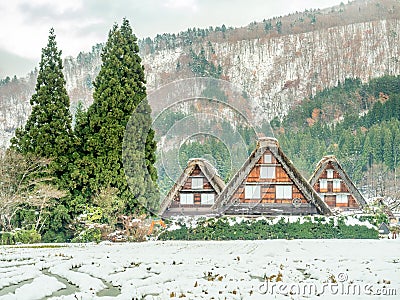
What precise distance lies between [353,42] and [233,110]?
117m

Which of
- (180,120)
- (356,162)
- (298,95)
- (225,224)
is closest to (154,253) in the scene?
(225,224)

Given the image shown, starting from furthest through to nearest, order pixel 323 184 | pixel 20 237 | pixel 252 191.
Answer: pixel 323 184 < pixel 252 191 < pixel 20 237

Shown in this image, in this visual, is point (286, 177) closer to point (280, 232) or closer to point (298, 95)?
point (280, 232)

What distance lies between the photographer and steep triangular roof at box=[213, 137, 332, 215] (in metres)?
15.5

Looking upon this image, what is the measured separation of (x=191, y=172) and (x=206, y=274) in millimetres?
10630

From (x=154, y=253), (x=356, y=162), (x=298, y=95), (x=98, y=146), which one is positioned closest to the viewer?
(x=154, y=253)

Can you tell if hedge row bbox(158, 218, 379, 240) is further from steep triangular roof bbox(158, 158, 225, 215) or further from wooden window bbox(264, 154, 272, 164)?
steep triangular roof bbox(158, 158, 225, 215)

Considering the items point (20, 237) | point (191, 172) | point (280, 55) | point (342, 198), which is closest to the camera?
point (20, 237)

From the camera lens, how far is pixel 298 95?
11175 centimetres

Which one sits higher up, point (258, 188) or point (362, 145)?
point (362, 145)

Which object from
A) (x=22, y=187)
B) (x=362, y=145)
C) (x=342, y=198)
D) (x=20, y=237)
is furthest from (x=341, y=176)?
(x=362, y=145)

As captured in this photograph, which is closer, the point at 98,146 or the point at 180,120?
the point at 180,120

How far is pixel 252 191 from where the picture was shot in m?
16.1

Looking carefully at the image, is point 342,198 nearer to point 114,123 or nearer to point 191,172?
point 191,172
